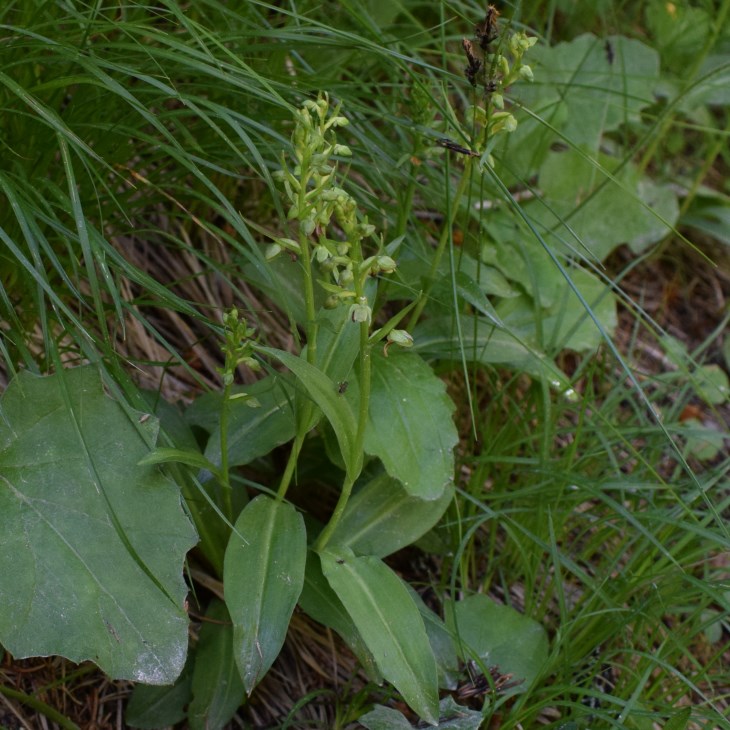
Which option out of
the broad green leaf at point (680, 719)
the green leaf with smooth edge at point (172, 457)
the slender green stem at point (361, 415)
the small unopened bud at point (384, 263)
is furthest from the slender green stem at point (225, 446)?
the broad green leaf at point (680, 719)

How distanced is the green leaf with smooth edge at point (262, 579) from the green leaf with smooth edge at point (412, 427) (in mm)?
202

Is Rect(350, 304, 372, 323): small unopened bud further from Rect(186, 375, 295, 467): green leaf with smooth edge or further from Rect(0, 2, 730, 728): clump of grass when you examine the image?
Rect(186, 375, 295, 467): green leaf with smooth edge

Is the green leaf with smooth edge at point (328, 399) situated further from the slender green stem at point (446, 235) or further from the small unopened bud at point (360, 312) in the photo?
the slender green stem at point (446, 235)

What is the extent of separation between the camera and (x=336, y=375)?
151 cm

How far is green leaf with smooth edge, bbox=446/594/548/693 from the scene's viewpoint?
172 cm

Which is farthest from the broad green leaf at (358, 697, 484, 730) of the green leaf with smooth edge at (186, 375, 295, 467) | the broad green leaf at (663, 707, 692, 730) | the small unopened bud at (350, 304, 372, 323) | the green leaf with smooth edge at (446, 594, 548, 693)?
the small unopened bud at (350, 304, 372, 323)

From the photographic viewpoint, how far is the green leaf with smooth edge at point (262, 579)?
53.4 inches

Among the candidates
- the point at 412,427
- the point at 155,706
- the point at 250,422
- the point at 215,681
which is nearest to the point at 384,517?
the point at 412,427

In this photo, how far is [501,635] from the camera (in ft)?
5.78

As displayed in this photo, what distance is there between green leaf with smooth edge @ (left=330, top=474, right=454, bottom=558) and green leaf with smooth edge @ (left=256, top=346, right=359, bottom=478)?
266 mm

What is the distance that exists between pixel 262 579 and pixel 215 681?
0.28m

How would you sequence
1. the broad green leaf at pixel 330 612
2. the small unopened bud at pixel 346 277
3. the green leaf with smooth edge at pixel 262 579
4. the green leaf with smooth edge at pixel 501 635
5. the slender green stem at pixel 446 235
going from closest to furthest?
the small unopened bud at pixel 346 277 < the green leaf with smooth edge at pixel 262 579 < the broad green leaf at pixel 330 612 < the slender green stem at pixel 446 235 < the green leaf with smooth edge at pixel 501 635

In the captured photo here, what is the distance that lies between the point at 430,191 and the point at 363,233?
651 millimetres

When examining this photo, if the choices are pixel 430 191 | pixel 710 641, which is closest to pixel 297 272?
pixel 430 191
